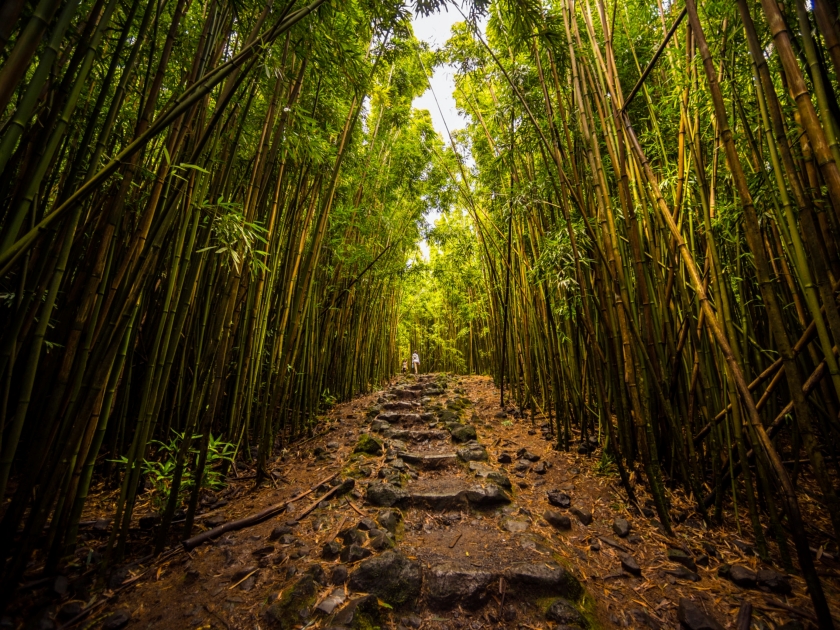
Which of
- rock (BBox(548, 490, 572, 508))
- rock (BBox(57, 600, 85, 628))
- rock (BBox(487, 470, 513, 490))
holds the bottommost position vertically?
rock (BBox(57, 600, 85, 628))

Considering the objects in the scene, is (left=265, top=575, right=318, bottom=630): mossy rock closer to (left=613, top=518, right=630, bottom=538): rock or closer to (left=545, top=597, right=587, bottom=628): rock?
(left=545, top=597, right=587, bottom=628): rock

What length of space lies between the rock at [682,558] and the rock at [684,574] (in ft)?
0.11

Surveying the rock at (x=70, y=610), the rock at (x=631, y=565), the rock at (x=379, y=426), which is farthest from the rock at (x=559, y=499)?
the rock at (x=70, y=610)

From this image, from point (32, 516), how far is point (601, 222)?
8.23 feet

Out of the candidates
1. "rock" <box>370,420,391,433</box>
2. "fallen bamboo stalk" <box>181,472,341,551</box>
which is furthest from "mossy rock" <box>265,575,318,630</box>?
"rock" <box>370,420,391,433</box>

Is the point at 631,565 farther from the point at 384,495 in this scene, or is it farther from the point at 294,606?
the point at 294,606

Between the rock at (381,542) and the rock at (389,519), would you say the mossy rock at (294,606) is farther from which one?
the rock at (389,519)

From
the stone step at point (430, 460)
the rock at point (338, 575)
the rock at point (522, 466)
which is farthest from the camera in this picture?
the stone step at point (430, 460)

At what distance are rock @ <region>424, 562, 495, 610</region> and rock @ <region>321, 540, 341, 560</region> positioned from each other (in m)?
0.41

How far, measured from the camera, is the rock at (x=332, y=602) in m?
1.05

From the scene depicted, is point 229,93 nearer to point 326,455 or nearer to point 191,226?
point 191,226


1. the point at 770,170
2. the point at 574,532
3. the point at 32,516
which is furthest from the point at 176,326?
the point at 770,170

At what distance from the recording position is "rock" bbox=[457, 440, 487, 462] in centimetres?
230

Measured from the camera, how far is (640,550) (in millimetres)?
1388
